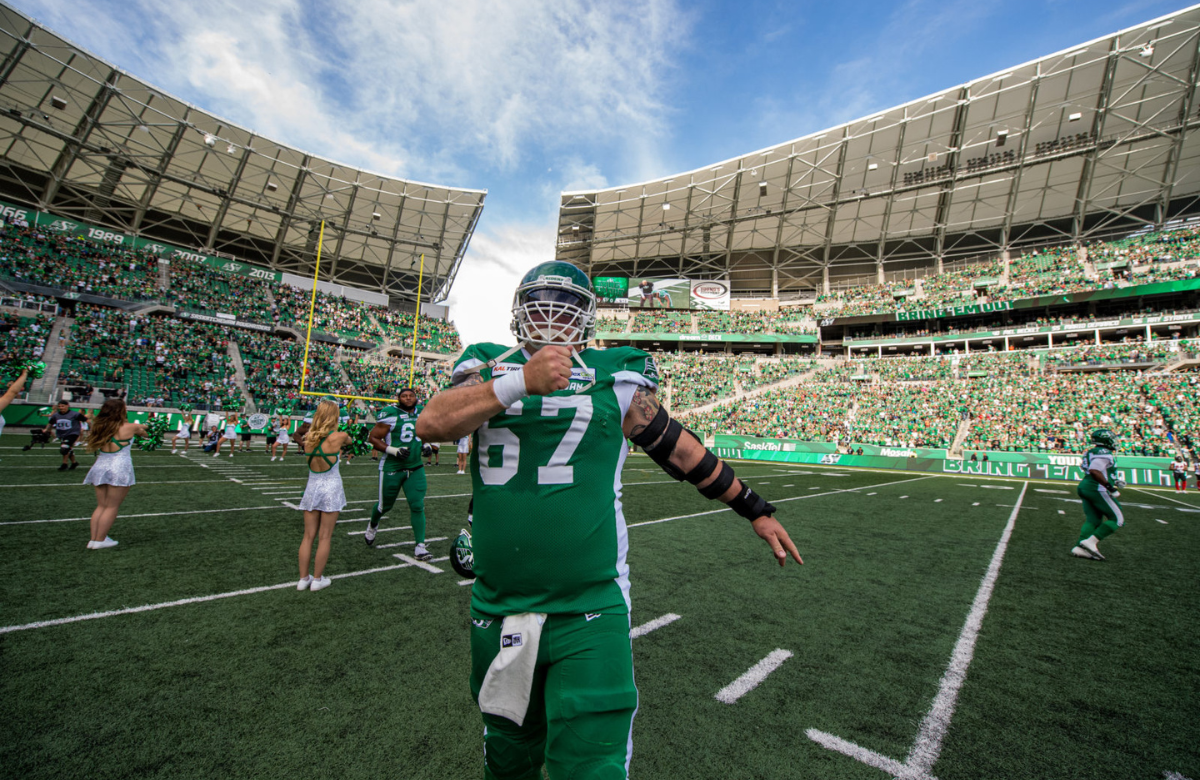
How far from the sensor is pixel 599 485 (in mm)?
1818

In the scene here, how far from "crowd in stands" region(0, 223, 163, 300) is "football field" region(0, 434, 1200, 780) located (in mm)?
28907

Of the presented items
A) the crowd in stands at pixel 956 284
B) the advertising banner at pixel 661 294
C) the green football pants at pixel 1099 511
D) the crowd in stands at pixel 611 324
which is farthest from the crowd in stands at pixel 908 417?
the green football pants at pixel 1099 511

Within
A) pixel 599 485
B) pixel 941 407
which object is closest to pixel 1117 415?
pixel 941 407

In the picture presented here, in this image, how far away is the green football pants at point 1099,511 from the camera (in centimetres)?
689

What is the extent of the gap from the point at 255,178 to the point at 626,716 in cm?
3947

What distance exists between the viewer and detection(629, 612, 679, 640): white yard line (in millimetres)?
4133

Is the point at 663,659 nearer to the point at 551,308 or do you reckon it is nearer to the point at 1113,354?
the point at 551,308

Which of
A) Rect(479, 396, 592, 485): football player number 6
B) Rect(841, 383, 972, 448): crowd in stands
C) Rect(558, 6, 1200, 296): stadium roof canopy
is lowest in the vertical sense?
Rect(479, 396, 592, 485): football player number 6

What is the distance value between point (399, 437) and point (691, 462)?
16.7 feet

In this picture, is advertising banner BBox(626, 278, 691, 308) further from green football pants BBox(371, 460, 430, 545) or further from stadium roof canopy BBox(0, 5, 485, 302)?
green football pants BBox(371, 460, 430, 545)

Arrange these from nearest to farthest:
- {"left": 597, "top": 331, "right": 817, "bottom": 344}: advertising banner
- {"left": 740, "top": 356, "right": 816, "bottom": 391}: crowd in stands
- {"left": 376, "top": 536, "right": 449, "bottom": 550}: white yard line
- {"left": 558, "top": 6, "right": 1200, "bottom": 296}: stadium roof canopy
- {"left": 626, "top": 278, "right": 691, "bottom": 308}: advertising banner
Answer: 1. {"left": 376, "top": 536, "right": 449, "bottom": 550}: white yard line
2. {"left": 558, "top": 6, "right": 1200, "bottom": 296}: stadium roof canopy
3. {"left": 740, "top": 356, "right": 816, "bottom": 391}: crowd in stands
4. {"left": 597, "top": 331, "right": 817, "bottom": 344}: advertising banner
5. {"left": 626, "top": 278, "right": 691, "bottom": 308}: advertising banner

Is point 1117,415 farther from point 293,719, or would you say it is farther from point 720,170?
point 293,719

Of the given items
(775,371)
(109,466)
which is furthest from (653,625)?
(775,371)

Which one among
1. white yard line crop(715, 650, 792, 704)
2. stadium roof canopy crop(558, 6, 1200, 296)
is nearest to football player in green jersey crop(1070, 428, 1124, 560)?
white yard line crop(715, 650, 792, 704)
